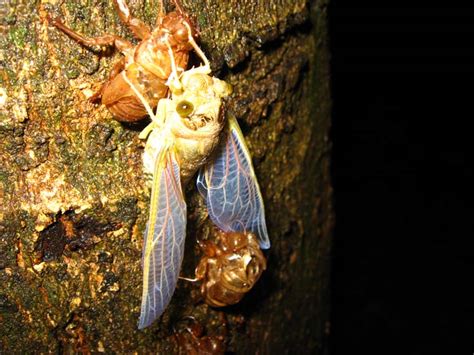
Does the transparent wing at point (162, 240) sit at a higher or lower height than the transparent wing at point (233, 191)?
higher

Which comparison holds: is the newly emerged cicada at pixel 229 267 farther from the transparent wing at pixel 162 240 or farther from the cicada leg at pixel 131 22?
the cicada leg at pixel 131 22

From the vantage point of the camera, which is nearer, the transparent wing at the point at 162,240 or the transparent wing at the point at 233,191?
the transparent wing at the point at 162,240

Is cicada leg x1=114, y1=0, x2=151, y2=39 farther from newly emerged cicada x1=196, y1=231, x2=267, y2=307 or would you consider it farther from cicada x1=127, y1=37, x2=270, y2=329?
newly emerged cicada x1=196, y1=231, x2=267, y2=307

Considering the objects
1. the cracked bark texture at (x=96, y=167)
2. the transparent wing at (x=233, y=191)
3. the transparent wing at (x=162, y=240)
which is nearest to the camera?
the cracked bark texture at (x=96, y=167)

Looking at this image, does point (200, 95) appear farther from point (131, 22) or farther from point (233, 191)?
point (233, 191)

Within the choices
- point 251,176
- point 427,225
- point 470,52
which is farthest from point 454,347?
point 251,176

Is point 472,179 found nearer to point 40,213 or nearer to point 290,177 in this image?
point 290,177

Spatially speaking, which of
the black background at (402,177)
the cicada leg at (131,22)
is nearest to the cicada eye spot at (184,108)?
the cicada leg at (131,22)

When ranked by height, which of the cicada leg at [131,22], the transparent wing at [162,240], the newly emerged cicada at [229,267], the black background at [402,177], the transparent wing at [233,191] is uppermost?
the cicada leg at [131,22]
